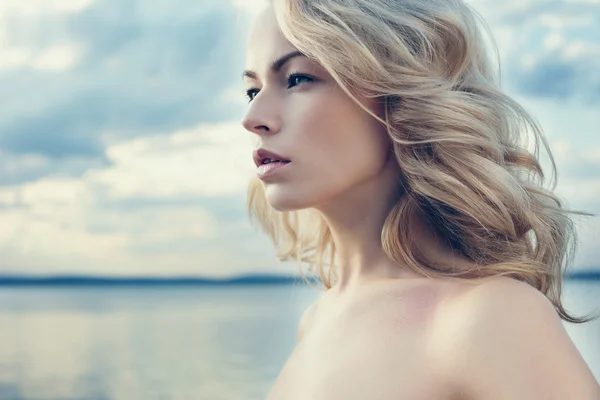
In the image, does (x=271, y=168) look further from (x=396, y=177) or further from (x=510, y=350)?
(x=510, y=350)

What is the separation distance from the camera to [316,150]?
162 centimetres

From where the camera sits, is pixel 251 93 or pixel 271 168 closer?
pixel 271 168

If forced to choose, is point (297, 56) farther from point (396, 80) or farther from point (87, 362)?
point (87, 362)

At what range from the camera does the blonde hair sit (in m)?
1.57

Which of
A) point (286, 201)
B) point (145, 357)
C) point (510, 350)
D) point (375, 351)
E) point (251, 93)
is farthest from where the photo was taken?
point (145, 357)

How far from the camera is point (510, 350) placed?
4.40ft

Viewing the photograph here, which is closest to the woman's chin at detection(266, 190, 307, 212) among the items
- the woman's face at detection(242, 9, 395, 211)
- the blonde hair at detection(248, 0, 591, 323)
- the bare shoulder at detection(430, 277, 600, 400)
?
the woman's face at detection(242, 9, 395, 211)

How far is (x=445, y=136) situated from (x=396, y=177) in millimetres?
156

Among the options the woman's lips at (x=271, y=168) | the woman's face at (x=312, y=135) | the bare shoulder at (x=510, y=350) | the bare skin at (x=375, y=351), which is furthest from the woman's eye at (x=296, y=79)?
the bare shoulder at (x=510, y=350)

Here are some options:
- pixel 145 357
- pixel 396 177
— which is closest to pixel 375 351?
pixel 396 177

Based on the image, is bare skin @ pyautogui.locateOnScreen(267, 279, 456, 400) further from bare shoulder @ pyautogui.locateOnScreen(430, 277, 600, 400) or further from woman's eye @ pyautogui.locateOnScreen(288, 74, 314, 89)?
woman's eye @ pyautogui.locateOnScreen(288, 74, 314, 89)

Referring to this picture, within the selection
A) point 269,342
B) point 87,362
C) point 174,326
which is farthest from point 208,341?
point 174,326

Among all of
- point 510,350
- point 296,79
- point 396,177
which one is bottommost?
point 510,350

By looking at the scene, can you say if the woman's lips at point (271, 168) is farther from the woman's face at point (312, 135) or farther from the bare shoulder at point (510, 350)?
the bare shoulder at point (510, 350)
